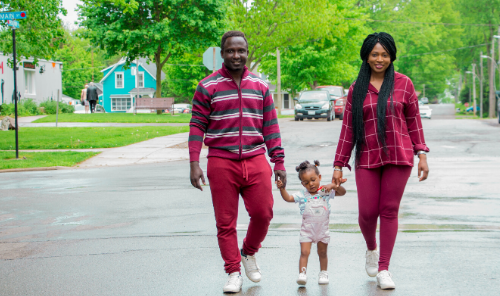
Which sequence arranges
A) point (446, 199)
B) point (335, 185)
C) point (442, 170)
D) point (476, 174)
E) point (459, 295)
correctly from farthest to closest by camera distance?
point (442, 170), point (476, 174), point (446, 199), point (335, 185), point (459, 295)

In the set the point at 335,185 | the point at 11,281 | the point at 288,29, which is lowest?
the point at 11,281

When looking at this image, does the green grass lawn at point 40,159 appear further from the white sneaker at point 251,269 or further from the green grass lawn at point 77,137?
the white sneaker at point 251,269

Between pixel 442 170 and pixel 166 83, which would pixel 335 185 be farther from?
pixel 166 83

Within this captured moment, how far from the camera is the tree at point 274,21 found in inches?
1539

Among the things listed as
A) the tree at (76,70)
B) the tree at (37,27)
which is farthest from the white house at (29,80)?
the tree at (76,70)

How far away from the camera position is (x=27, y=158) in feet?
48.4

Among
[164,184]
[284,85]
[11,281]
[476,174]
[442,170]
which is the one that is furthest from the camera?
[284,85]

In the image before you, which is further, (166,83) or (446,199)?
(166,83)

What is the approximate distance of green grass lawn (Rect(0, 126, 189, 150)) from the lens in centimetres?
1777

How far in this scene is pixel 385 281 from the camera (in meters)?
4.49

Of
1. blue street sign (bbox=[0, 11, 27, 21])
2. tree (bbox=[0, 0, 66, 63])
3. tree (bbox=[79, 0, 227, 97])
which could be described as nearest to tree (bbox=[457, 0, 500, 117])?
tree (bbox=[79, 0, 227, 97])

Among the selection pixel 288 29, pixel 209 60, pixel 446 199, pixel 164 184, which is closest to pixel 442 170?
pixel 446 199

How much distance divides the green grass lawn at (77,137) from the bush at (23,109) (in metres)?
9.62

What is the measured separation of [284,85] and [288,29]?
15.3 meters
